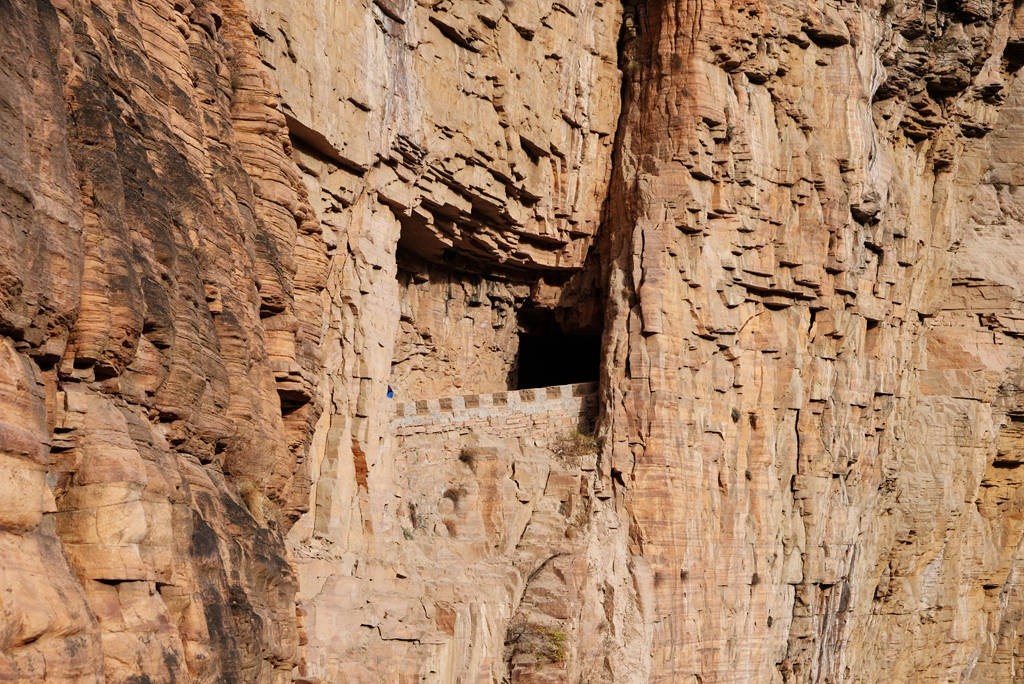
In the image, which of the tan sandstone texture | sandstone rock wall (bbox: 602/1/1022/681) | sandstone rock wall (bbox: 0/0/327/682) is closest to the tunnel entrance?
the tan sandstone texture

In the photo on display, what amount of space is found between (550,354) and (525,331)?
4.71 feet

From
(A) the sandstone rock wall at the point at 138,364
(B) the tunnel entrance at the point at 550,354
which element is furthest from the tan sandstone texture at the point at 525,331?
(B) the tunnel entrance at the point at 550,354

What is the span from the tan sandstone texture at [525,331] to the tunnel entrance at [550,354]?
3.47 feet

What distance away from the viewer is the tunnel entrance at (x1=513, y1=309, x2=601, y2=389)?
3475cm

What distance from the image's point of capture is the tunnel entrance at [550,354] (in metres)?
34.8

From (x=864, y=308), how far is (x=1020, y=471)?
28.9 ft

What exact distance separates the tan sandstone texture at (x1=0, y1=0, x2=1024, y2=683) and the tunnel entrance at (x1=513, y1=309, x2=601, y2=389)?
3.47 ft

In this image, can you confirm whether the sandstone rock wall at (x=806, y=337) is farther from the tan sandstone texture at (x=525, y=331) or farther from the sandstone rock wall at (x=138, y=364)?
the sandstone rock wall at (x=138, y=364)

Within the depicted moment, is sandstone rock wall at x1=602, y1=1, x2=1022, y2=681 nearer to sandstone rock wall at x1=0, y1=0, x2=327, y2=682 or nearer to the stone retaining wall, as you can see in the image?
the stone retaining wall

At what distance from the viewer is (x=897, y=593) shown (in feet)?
118

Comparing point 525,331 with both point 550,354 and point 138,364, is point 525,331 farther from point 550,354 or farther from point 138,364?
point 138,364

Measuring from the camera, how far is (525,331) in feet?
114

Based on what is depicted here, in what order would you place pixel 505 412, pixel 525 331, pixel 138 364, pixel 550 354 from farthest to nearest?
1. pixel 550 354
2. pixel 525 331
3. pixel 505 412
4. pixel 138 364

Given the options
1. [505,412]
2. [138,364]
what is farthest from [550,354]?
[138,364]
